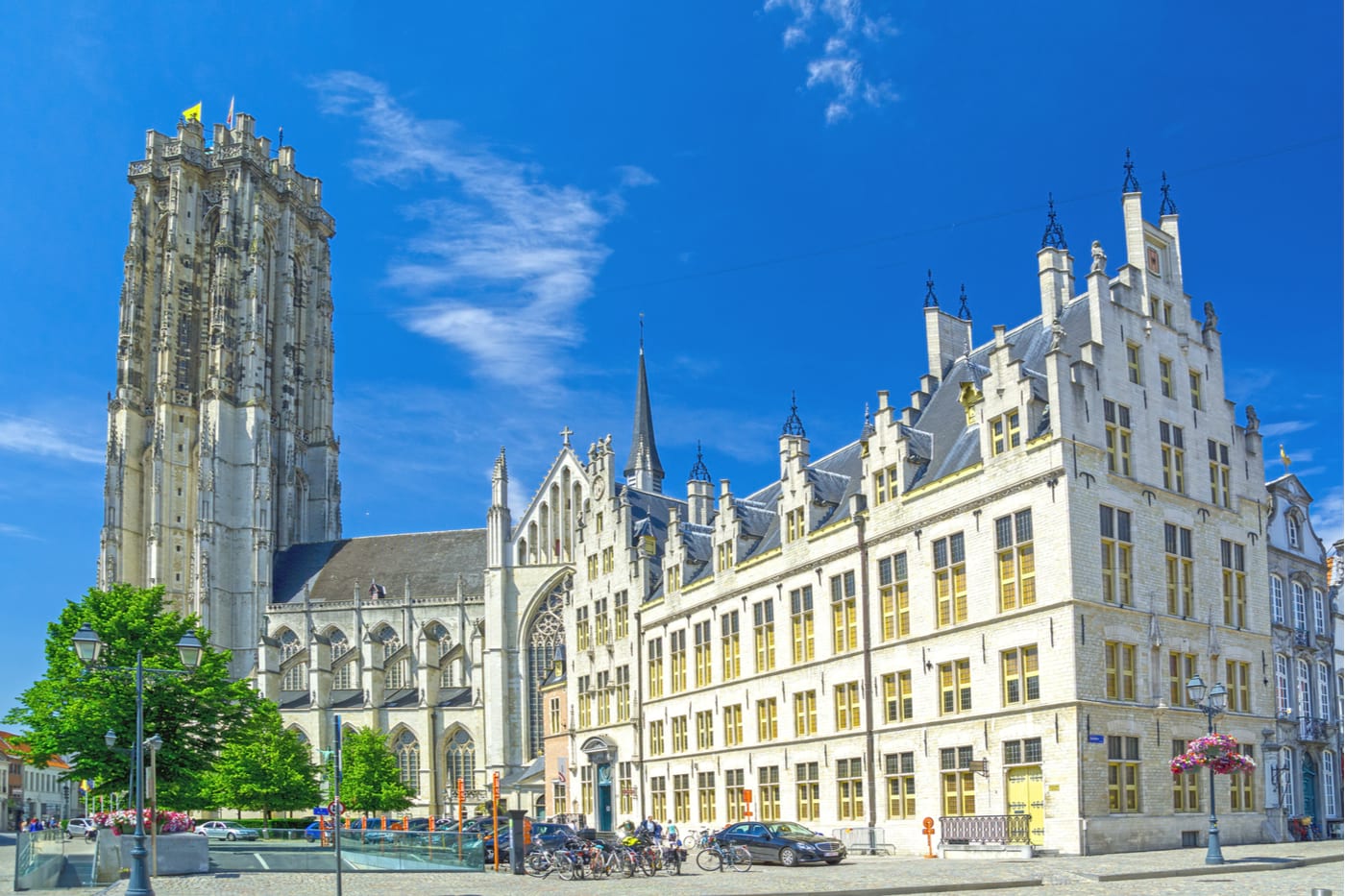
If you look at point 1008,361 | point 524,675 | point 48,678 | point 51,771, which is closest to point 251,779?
point 524,675

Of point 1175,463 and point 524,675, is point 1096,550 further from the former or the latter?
→ point 524,675

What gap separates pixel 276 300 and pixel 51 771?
59641mm

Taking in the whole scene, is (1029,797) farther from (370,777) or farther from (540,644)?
(370,777)

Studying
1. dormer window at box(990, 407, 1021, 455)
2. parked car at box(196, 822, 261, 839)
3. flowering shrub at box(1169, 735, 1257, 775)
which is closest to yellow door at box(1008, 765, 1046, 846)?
flowering shrub at box(1169, 735, 1257, 775)

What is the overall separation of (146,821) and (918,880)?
91.0 feet

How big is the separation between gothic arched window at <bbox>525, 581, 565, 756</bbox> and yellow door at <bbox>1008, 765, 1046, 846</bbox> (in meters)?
52.0

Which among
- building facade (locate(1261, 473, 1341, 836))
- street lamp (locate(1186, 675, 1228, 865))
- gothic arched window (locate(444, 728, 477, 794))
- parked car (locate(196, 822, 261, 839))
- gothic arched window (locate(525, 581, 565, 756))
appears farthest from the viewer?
gothic arched window (locate(444, 728, 477, 794))

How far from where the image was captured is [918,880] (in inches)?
1079

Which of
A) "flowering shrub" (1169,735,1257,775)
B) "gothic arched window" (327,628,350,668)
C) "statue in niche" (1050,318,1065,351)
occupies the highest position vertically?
"statue in niche" (1050,318,1065,351)

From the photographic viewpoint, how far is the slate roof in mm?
103250

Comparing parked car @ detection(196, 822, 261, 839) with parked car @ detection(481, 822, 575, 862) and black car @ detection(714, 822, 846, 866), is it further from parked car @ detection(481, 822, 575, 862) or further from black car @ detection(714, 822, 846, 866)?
black car @ detection(714, 822, 846, 866)

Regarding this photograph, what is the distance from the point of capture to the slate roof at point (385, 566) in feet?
339

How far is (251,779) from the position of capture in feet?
256

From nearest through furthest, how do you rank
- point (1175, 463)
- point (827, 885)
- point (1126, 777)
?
1. point (827, 885)
2. point (1126, 777)
3. point (1175, 463)
